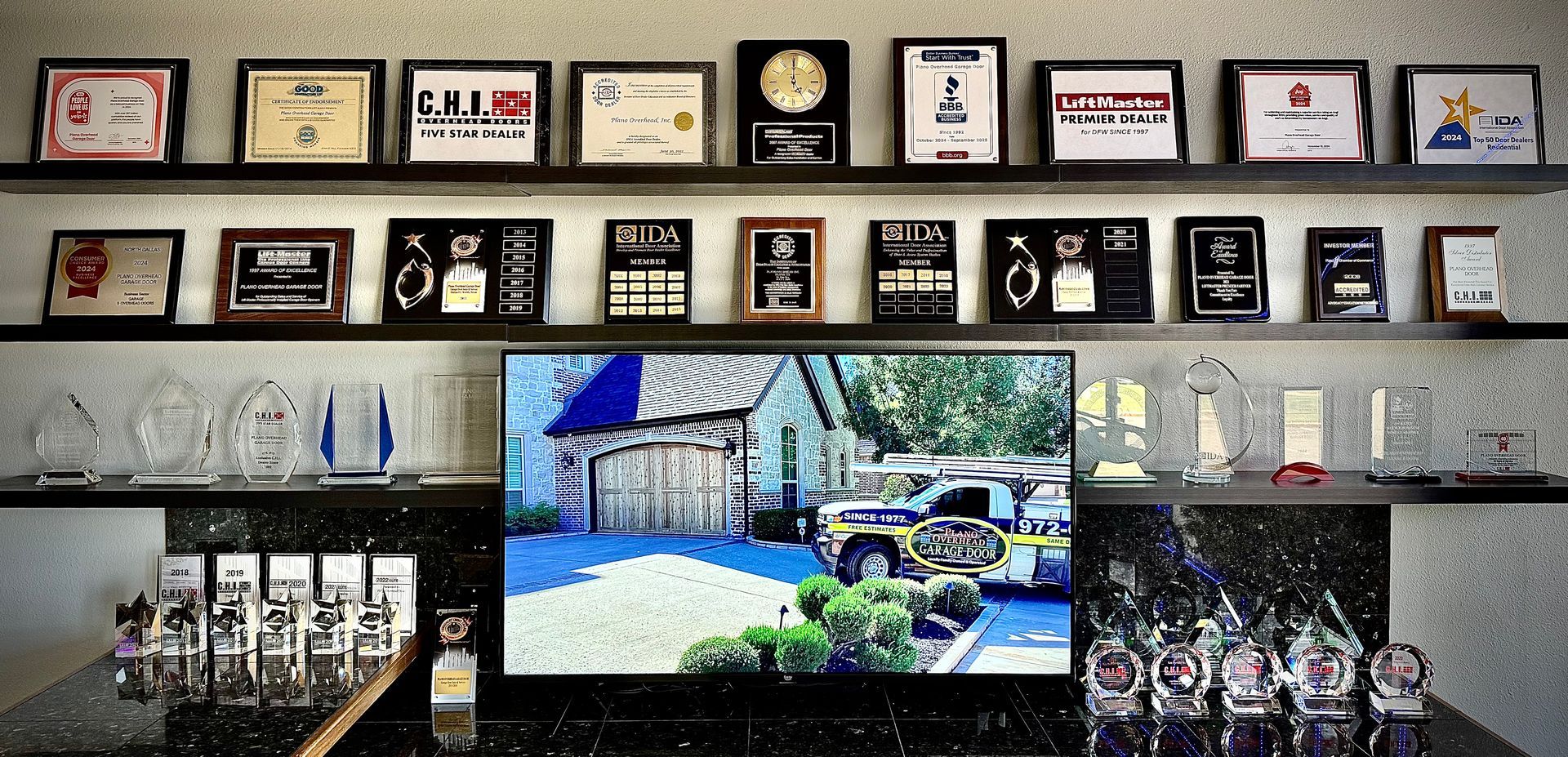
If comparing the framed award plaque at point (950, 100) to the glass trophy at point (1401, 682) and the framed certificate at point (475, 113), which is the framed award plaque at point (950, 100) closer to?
the framed certificate at point (475, 113)

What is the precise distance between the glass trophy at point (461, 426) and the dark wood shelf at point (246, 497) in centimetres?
12

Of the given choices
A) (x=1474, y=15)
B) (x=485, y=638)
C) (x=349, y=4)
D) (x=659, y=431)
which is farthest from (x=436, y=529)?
(x=1474, y=15)

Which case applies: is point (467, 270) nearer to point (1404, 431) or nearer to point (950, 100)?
point (950, 100)

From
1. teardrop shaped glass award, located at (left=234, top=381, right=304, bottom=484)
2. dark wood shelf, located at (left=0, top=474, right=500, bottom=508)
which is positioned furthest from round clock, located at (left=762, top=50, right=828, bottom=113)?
teardrop shaped glass award, located at (left=234, top=381, right=304, bottom=484)

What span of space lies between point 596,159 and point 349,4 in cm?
77

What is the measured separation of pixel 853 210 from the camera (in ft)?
8.06

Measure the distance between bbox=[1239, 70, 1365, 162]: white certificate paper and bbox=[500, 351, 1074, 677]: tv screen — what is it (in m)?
0.77

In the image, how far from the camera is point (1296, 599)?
96.3 inches

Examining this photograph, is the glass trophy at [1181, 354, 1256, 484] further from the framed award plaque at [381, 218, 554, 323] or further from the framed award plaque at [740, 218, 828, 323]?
the framed award plaque at [381, 218, 554, 323]

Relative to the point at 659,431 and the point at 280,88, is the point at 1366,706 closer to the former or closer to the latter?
the point at 659,431

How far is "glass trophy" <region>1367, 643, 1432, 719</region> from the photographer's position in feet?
7.19

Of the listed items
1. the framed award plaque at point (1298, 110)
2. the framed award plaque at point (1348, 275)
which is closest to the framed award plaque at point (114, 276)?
the framed award plaque at point (1298, 110)

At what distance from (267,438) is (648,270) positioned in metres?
1.03

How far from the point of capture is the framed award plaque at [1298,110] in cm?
237
